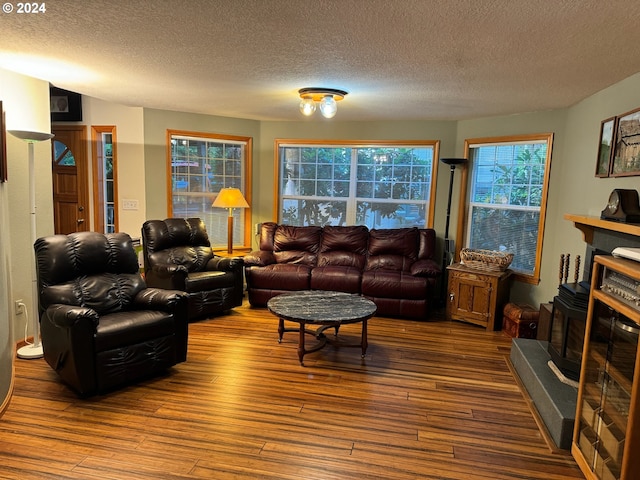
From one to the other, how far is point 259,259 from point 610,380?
3846mm

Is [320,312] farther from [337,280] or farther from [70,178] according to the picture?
[70,178]

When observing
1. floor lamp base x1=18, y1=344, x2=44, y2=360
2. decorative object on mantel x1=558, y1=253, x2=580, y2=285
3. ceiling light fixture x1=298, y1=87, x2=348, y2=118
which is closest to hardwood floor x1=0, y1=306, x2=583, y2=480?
floor lamp base x1=18, y1=344, x2=44, y2=360

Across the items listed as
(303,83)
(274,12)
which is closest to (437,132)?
(303,83)

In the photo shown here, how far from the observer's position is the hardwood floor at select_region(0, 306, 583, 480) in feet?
7.43

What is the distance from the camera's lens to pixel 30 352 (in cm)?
355

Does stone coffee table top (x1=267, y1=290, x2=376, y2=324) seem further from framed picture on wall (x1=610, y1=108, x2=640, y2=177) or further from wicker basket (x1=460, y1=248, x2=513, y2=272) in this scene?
framed picture on wall (x1=610, y1=108, x2=640, y2=177)

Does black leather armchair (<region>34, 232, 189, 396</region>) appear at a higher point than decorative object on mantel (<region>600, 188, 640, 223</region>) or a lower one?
lower

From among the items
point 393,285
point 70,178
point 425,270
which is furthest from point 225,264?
point 70,178

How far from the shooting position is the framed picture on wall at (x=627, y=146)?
9.64ft

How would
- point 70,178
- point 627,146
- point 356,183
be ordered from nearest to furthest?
point 627,146
point 70,178
point 356,183

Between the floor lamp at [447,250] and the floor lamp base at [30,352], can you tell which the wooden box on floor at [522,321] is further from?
the floor lamp base at [30,352]

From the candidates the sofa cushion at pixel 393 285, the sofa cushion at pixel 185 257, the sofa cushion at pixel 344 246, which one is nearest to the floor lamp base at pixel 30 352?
the sofa cushion at pixel 185 257

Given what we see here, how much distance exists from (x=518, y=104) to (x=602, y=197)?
1272 mm

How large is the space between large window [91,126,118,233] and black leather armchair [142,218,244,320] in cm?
106
